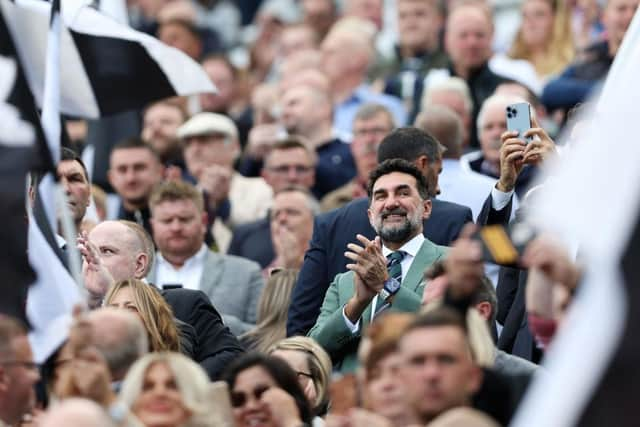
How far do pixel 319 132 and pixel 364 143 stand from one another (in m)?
1.41

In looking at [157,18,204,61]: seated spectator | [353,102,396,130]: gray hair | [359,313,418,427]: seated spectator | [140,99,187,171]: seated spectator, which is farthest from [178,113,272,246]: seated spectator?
[359,313,418,427]: seated spectator

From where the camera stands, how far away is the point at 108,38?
1373 cm

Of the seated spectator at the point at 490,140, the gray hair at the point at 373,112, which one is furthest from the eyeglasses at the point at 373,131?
the seated spectator at the point at 490,140

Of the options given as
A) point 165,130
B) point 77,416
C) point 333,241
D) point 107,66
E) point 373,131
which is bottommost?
point 165,130

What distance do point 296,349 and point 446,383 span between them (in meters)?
2.23

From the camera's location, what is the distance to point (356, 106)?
61.6 ft

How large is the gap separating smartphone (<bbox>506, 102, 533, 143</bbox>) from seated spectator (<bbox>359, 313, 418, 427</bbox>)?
107 inches

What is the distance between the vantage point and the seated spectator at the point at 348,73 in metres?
18.7

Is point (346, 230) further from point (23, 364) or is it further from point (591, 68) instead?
point (591, 68)

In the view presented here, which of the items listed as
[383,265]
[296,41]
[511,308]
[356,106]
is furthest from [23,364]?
[296,41]

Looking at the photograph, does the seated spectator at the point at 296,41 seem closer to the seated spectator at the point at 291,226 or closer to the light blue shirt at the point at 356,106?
the light blue shirt at the point at 356,106

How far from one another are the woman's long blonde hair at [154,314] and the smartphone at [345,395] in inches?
61.7

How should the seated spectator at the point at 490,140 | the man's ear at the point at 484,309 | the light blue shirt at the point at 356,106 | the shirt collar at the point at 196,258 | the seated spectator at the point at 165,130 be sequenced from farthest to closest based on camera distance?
1. the light blue shirt at the point at 356,106
2. the seated spectator at the point at 165,130
3. the seated spectator at the point at 490,140
4. the shirt collar at the point at 196,258
5. the man's ear at the point at 484,309

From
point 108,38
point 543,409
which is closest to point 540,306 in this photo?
point 543,409
